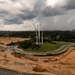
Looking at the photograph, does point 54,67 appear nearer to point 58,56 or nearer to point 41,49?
point 58,56

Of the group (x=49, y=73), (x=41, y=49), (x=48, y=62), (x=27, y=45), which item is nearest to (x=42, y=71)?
(x=49, y=73)

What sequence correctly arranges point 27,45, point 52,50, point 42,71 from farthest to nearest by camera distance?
point 27,45 → point 52,50 → point 42,71

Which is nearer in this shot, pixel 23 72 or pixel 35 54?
pixel 23 72

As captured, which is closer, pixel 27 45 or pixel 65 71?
pixel 65 71

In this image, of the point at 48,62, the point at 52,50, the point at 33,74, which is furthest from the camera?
the point at 52,50

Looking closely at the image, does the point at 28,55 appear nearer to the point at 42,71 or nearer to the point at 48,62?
the point at 48,62

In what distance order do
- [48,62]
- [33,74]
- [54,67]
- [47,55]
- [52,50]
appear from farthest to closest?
[52,50] < [47,55] < [48,62] < [54,67] < [33,74]

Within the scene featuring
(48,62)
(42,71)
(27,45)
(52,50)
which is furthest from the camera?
(27,45)

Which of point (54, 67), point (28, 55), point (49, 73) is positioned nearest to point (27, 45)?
point (28, 55)
